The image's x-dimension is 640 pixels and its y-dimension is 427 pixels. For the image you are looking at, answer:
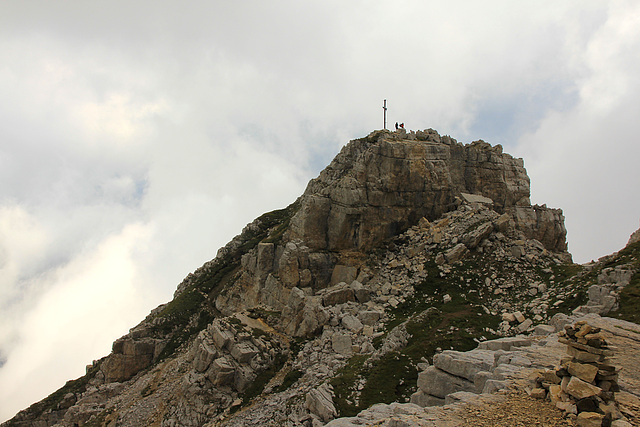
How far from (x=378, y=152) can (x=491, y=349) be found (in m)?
35.6

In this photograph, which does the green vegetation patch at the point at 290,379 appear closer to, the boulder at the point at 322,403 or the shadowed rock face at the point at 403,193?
the boulder at the point at 322,403

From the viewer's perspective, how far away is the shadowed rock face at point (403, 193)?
175ft

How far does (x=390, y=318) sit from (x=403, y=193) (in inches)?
795

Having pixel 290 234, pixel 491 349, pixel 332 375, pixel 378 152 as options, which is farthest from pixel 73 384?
pixel 491 349

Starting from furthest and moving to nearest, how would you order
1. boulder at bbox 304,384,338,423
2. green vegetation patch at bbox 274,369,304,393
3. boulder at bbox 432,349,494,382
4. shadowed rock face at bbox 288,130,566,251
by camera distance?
shadowed rock face at bbox 288,130,566,251 < green vegetation patch at bbox 274,369,304,393 < boulder at bbox 304,384,338,423 < boulder at bbox 432,349,494,382

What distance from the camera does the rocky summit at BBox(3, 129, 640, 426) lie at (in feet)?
65.8

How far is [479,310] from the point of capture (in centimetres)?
3888

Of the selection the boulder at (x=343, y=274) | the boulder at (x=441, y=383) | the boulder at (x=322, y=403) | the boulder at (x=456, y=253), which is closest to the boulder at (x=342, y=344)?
the boulder at (x=322, y=403)

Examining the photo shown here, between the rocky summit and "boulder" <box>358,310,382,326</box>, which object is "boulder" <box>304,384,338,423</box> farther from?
"boulder" <box>358,310,382,326</box>

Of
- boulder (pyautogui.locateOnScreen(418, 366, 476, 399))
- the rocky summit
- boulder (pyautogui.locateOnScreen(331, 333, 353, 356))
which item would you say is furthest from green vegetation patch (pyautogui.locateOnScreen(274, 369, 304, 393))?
boulder (pyautogui.locateOnScreen(418, 366, 476, 399))

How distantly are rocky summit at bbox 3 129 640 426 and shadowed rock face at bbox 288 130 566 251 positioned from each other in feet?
0.75

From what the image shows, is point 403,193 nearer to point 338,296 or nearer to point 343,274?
point 343,274

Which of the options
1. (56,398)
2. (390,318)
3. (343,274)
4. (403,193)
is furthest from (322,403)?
(56,398)

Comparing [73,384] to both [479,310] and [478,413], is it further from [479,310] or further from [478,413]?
[478,413]
